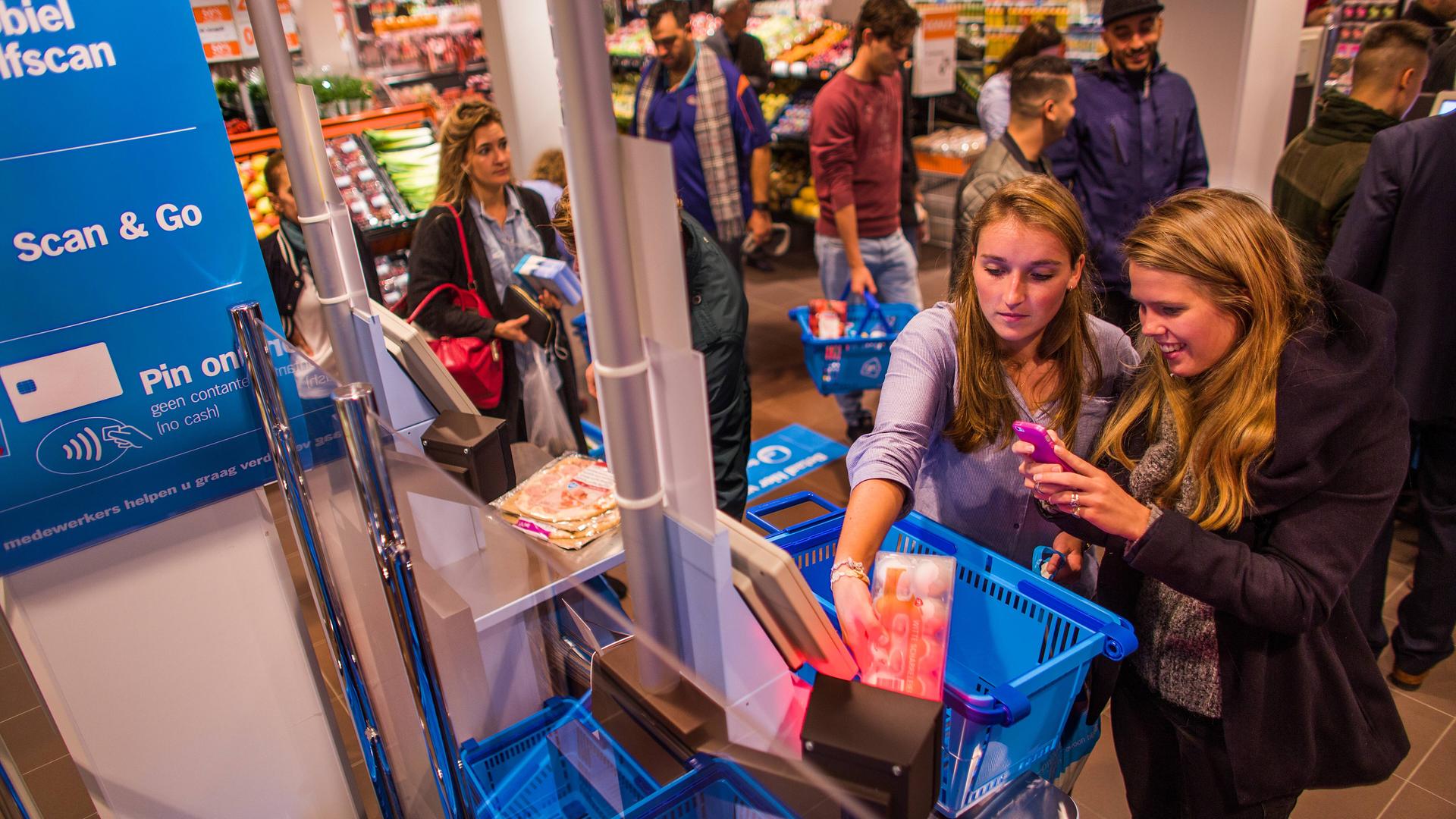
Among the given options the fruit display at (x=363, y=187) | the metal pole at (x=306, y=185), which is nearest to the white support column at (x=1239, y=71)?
the fruit display at (x=363, y=187)

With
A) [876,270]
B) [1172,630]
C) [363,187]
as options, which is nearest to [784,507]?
[1172,630]

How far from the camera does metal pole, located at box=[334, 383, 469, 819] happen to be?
1346 millimetres

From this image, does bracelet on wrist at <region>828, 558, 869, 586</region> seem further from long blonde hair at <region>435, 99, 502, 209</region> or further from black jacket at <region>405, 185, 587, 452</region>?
long blonde hair at <region>435, 99, 502, 209</region>

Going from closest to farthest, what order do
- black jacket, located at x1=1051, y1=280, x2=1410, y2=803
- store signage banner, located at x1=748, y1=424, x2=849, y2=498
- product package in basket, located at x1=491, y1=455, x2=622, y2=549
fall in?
1. black jacket, located at x1=1051, y1=280, x2=1410, y2=803
2. product package in basket, located at x1=491, y1=455, x2=622, y2=549
3. store signage banner, located at x1=748, y1=424, x2=849, y2=498

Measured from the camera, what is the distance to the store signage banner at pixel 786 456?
178 inches

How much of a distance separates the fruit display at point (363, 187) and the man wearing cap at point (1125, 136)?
133 inches

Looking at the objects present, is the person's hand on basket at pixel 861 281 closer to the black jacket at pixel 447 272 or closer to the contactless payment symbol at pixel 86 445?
the black jacket at pixel 447 272

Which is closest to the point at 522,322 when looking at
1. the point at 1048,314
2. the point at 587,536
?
the point at 587,536

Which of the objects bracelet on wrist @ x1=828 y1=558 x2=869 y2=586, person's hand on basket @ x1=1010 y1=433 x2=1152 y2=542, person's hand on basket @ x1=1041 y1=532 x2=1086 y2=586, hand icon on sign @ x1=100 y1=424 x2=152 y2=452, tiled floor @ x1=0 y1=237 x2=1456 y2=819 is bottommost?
tiled floor @ x1=0 y1=237 x2=1456 y2=819

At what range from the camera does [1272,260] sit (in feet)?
5.07

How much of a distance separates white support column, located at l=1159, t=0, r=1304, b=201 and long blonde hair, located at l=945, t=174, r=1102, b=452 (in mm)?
3502

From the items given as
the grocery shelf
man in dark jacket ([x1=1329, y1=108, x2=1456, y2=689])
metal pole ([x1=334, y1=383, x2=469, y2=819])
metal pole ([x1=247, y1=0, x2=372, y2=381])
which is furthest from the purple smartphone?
the grocery shelf

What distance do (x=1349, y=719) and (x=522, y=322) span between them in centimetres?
267

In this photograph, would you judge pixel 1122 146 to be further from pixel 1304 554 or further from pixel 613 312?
pixel 613 312
